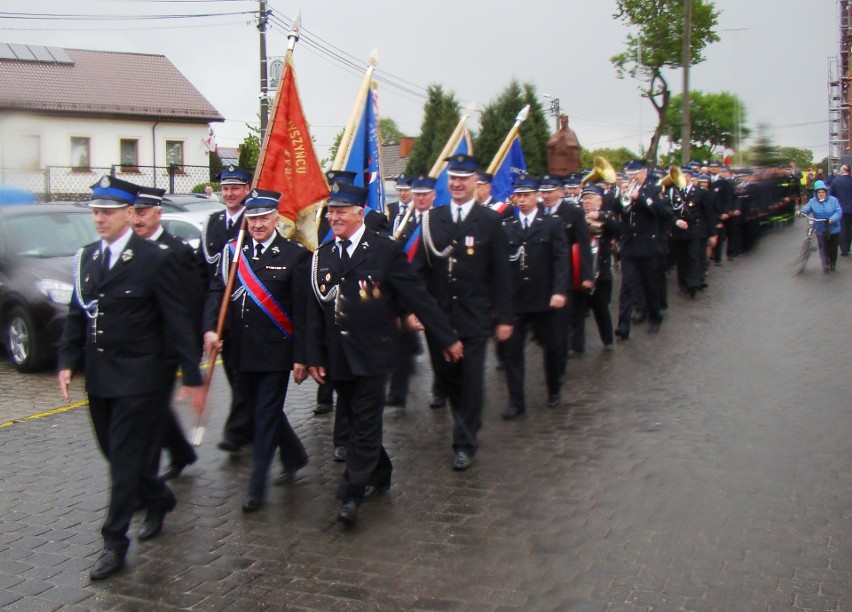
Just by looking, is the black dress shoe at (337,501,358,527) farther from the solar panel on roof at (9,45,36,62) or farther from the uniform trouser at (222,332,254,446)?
the solar panel on roof at (9,45,36,62)

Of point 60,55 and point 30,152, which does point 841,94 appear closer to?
point 60,55

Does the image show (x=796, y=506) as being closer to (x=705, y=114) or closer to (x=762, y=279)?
(x=762, y=279)

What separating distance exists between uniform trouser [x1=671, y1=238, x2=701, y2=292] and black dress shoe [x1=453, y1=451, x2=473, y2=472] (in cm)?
985

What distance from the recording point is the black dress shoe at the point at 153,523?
559cm

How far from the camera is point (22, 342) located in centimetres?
1070

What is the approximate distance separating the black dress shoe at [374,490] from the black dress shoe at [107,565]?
164cm

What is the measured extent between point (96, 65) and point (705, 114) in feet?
194

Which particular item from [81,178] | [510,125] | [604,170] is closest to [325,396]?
[604,170]

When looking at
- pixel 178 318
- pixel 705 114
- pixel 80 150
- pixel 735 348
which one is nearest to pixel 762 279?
pixel 735 348

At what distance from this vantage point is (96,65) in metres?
46.3

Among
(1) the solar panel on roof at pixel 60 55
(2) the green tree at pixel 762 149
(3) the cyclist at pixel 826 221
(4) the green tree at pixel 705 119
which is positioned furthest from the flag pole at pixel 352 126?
(4) the green tree at pixel 705 119

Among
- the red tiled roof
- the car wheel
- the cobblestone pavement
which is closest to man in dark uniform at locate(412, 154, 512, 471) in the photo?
the cobblestone pavement

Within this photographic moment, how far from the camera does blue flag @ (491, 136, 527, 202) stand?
12.9 meters

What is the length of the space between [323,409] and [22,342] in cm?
406
